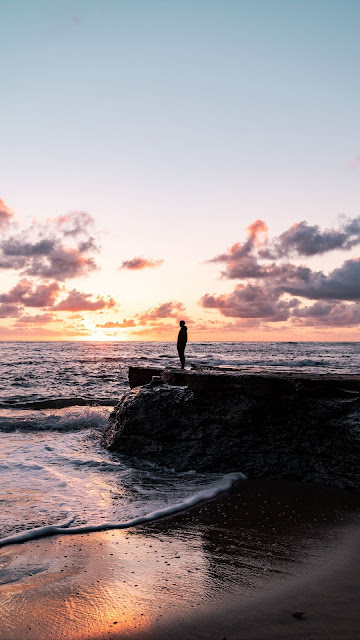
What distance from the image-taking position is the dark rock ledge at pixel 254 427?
6832mm

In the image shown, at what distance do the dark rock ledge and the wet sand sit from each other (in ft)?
4.86

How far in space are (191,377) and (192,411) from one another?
59cm

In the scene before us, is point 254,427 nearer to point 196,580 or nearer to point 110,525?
point 110,525

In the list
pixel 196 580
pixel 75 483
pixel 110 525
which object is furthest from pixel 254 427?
A: pixel 196 580

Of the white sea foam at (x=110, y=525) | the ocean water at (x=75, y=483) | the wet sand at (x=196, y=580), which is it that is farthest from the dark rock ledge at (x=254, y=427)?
the wet sand at (x=196, y=580)

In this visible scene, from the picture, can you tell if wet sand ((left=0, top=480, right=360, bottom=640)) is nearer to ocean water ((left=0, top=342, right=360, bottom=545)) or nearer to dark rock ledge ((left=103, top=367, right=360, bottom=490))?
ocean water ((left=0, top=342, right=360, bottom=545))

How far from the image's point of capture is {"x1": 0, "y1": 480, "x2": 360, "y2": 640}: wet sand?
9.58 ft

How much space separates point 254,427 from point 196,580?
158 inches

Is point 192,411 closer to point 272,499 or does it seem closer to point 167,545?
point 272,499

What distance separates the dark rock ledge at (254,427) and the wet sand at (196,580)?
A: 1483 millimetres

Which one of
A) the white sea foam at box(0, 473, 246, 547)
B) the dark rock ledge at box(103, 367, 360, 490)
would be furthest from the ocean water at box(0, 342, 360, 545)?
the dark rock ledge at box(103, 367, 360, 490)

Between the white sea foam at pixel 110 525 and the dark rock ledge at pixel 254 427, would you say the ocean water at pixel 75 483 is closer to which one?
the white sea foam at pixel 110 525

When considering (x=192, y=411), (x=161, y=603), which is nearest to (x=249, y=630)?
(x=161, y=603)

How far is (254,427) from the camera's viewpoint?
7.46 metres
